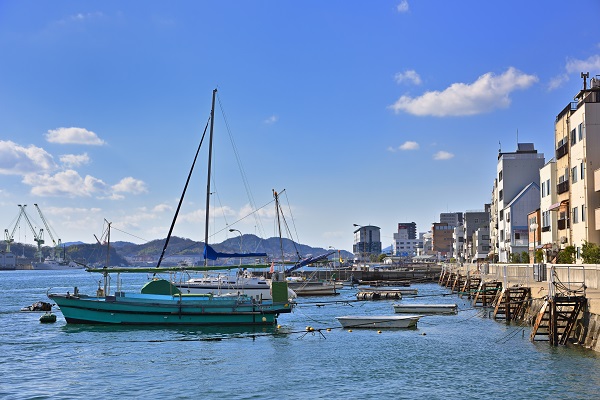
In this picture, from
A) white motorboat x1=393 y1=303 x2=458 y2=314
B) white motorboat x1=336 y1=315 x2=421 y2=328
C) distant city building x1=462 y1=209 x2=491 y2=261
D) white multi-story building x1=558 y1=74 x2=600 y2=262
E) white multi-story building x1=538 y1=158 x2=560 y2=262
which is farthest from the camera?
distant city building x1=462 y1=209 x2=491 y2=261

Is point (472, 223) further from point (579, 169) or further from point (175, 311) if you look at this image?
point (175, 311)

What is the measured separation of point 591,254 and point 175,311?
32954 millimetres

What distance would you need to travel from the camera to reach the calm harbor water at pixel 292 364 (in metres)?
26.9

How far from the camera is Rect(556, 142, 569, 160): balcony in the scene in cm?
6588

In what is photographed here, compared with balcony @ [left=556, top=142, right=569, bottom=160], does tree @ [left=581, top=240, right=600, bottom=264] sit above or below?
below

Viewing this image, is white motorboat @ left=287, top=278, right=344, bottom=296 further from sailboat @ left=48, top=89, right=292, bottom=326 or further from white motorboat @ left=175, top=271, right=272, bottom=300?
sailboat @ left=48, top=89, right=292, bottom=326

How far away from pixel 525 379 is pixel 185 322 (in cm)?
2508

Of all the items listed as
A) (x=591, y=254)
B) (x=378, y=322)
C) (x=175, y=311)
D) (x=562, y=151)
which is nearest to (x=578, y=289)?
(x=378, y=322)

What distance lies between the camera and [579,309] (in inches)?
1331

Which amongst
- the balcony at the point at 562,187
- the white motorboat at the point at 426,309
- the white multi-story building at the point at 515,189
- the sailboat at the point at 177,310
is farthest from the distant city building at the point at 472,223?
the sailboat at the point at 177,310

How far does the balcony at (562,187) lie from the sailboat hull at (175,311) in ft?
112

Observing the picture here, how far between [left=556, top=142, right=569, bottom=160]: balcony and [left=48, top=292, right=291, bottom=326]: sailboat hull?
35545 millimetres

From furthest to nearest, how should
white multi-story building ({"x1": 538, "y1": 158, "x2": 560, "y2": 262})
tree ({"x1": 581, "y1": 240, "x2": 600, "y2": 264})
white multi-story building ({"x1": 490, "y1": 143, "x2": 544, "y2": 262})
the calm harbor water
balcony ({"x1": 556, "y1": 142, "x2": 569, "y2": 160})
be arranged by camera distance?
white multi-story building ({"x1": 490, "y1": 143, "x2": 544, "y2": 262}) < white multi-story building ({"x1": 538, "y1": 158, "x2": 560, "y2": 262}) < balcony ({"x1": 556, "y1": 142, "x2": 569, "y2": 160}) < tree ({"x1": 581, "y1": 240, "x2": 600, "y2": 264}) < the calm harbor water

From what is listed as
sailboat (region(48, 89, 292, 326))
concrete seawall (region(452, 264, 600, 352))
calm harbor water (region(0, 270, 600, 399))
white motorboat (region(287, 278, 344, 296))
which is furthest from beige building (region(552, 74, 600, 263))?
white motorboat (region(287, 278, 344, 296))
